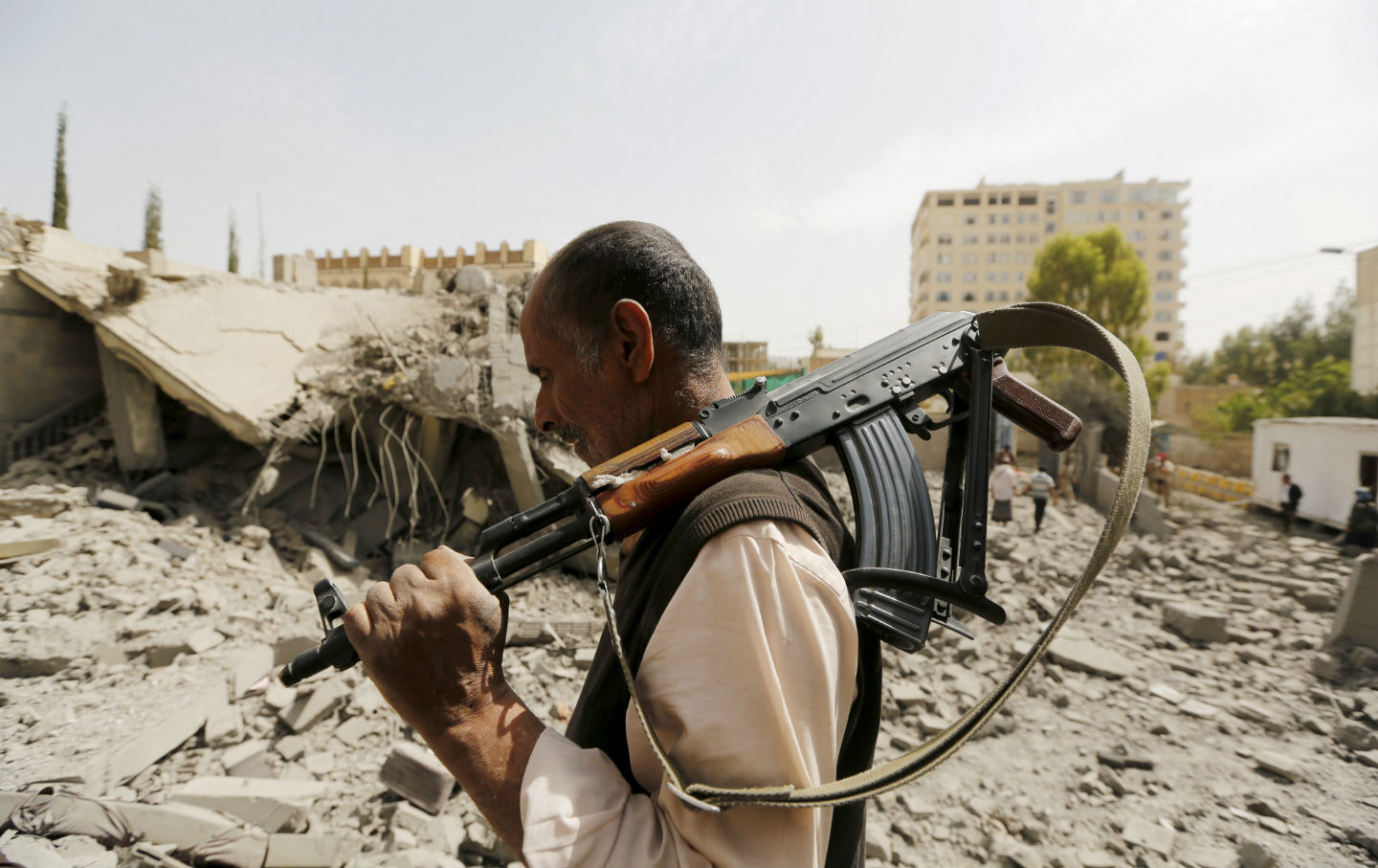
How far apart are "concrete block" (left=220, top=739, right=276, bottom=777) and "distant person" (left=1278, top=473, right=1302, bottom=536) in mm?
16722

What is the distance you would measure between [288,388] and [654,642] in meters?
8.37

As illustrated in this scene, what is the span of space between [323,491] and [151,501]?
1.79 meters

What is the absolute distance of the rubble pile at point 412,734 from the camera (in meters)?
3.30

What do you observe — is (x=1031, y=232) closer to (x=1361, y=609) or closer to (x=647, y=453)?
(x=1361, y=609)

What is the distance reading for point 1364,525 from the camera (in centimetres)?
955

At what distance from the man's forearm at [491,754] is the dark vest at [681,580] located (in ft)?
0.61

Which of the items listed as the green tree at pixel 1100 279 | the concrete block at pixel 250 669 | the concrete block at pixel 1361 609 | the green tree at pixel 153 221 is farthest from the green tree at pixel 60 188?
the green tree at pixel 1100 279

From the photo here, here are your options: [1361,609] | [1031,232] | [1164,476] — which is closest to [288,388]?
[1361,609]

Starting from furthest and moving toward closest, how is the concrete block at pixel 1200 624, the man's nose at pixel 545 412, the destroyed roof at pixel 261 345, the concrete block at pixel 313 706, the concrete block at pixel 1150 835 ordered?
1. the destroyed roof at pixel 261 345
2. the concrete block at pixel 1200 624
3. the concrete block at pixel 313 706
4. the concrete block at pixel 1150 835
5. the man's nose at pixel 545 412

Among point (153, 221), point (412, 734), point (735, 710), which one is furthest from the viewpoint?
point (153, 221)

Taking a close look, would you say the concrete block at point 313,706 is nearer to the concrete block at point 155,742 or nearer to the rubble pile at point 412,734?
the rubble pile at point 412,734

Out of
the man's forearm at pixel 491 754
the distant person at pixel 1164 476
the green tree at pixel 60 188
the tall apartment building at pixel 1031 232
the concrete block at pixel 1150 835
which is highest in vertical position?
the tall apartment building at pixel 1031 232

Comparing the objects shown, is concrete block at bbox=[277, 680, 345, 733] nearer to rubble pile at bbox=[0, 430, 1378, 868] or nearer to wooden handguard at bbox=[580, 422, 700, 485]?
rubble pile at bbox=[0, 430, 1378, 868]

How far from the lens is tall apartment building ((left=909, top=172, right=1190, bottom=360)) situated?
55.4 meters
